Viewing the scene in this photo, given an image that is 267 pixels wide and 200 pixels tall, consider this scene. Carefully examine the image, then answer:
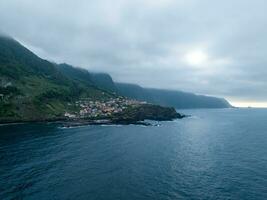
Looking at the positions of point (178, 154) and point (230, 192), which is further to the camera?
point (178, 154)

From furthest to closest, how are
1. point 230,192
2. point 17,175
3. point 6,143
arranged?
1. point 6,143
2. point 17,175
3. point 230,192

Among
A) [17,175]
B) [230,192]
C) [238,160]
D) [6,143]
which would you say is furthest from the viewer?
[6,143]

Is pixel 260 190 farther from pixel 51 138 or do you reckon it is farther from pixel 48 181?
pixel 51 138

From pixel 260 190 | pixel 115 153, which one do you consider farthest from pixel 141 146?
pixel 260 190

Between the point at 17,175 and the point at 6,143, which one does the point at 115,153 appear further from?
the point at 6,143

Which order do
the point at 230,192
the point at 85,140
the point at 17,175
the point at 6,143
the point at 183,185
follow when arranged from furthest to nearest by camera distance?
the point at 85,140 → the point at 6,143 → the point at 17,175 → the point at 183,185 → the point at 230,192

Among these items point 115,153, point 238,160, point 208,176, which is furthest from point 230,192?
point 115,153
